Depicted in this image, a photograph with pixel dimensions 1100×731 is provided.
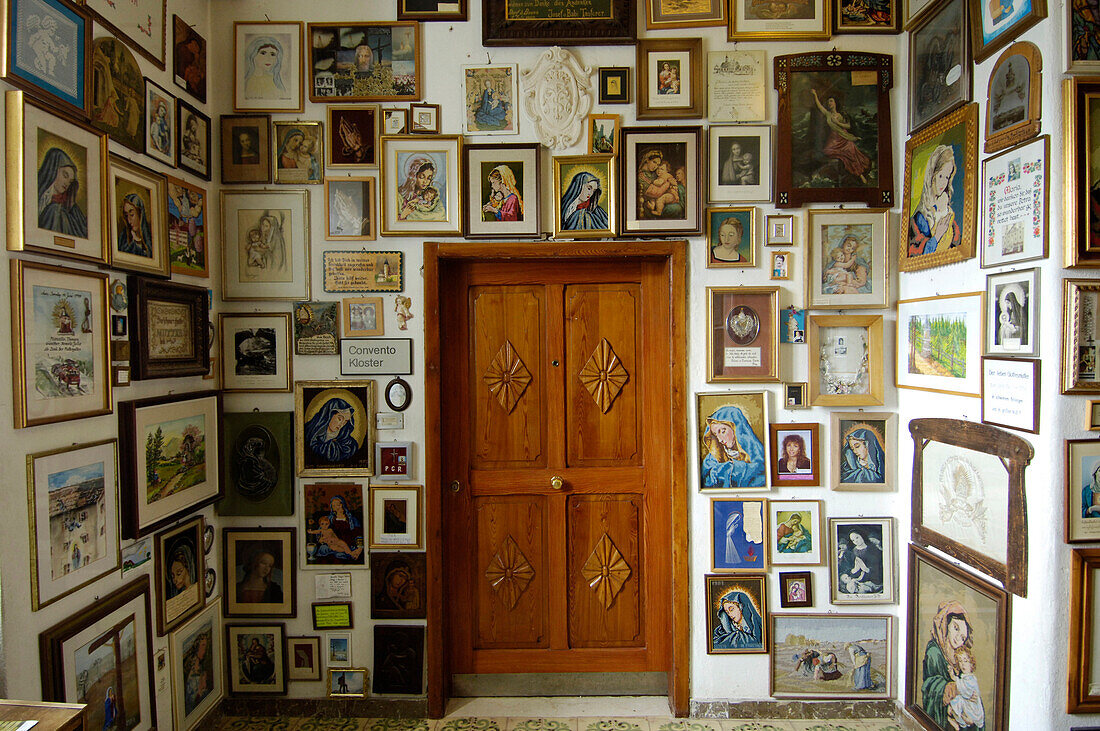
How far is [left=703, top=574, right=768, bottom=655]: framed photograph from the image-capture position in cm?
286

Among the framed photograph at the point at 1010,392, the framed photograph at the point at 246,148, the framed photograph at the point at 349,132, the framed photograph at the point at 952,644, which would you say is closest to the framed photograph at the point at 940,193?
the framed photograph at the point at 1010,392

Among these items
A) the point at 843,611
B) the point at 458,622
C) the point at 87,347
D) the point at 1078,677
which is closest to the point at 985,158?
the point at 1078,677

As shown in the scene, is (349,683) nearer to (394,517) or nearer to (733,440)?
(394,517)

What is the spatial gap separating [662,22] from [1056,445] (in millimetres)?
2326

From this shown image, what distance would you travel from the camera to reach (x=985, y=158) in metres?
2.24

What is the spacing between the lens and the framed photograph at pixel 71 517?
1.81 m

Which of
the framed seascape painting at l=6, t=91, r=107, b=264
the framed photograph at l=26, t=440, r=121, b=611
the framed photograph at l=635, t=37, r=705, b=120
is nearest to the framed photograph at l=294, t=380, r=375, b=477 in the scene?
the framed photograph at l=26, t=440, r=121, b=611

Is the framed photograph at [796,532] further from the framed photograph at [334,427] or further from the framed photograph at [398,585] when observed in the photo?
the framed photograph at [334,427]

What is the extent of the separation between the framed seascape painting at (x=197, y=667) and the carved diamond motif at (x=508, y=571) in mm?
1280

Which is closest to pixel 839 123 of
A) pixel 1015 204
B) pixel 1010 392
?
pixel 1015 204

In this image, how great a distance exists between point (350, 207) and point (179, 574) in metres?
1.76

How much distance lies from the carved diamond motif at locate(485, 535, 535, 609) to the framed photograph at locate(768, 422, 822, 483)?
1.28 m

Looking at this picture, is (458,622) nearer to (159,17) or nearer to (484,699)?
(484,699)

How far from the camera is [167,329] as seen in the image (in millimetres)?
2422
